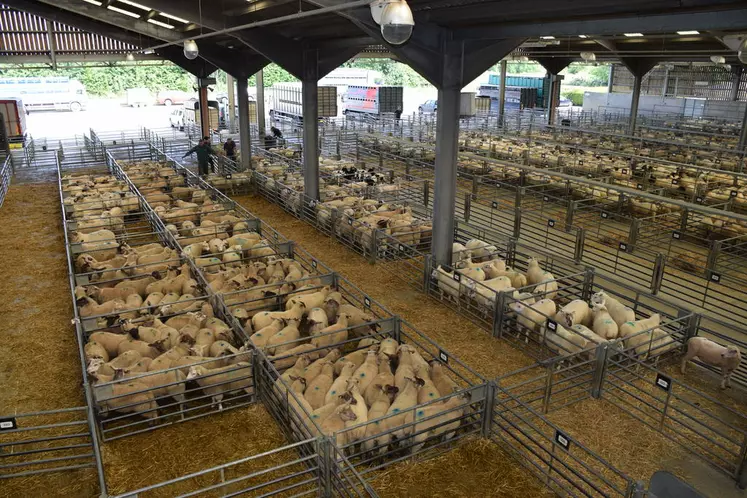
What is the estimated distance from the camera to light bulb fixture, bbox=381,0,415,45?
219 inches

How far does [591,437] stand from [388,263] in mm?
6399

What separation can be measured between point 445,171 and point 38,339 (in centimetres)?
748

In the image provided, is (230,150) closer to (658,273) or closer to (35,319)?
(35,319)

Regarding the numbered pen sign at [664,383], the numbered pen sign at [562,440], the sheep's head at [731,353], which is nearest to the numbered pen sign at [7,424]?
the numbered pen sign at [562,440]

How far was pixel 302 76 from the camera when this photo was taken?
1586 cm

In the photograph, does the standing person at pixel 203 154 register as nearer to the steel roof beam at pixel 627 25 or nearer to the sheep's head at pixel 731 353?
the steel roof beam at pixel 627 25

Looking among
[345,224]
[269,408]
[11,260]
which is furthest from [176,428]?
[11,260]

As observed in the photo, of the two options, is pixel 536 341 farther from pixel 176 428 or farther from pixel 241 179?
pixel 241 179

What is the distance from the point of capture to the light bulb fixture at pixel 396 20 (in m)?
5.57

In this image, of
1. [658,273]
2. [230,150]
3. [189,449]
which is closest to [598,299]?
[658,273]

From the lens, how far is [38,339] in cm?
943

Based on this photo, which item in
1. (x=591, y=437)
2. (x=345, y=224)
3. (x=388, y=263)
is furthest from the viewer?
(x=345, y=224)

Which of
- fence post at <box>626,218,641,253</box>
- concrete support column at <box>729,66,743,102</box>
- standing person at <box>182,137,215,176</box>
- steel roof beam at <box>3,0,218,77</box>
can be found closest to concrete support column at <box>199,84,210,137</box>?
steel roof beam at <box>3,0,218,77</box>

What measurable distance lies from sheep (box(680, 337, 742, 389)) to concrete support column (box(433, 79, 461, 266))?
170 inches
